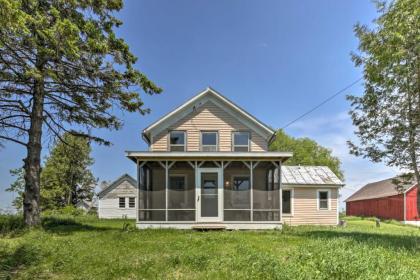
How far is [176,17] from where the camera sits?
66.8ft

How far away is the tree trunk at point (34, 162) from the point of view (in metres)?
12.4

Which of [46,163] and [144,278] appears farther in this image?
[46,163]

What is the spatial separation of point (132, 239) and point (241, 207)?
223 inches

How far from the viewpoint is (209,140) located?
17000 mm

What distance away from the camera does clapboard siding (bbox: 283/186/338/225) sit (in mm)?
19734

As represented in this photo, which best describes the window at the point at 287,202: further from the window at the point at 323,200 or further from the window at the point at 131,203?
the window at the point at 131,203

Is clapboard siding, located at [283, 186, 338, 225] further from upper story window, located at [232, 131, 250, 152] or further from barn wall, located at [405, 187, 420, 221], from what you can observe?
barn wall, located at [405, 187, 420, 221]

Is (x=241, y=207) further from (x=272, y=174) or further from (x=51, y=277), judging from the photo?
(x=51, y=277)

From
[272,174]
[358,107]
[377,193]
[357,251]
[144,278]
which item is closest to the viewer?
[144,278]

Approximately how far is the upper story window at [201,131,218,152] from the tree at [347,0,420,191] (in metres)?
6.76

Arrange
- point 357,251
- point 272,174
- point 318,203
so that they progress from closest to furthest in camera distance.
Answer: point 357,251
point 272,174
point 318,203

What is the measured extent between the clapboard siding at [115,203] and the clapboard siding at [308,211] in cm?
1972

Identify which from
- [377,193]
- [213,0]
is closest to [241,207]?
[213,0]

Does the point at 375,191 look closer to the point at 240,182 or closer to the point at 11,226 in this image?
the point at 240,182
